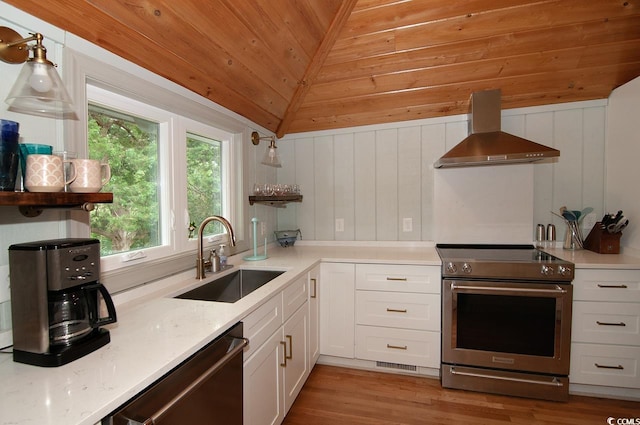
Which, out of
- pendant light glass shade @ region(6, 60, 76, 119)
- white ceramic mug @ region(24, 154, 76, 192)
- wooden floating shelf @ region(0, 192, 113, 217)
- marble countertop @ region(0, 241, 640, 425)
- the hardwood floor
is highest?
pendant light glass shade @ region(6, 60, 76, 119)

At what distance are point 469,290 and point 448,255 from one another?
0.34 meters

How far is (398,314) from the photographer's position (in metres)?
2.22

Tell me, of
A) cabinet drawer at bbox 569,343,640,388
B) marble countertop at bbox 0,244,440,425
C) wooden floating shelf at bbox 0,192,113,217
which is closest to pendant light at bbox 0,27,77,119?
wooden floating shelf at bbox 0,192,113,217

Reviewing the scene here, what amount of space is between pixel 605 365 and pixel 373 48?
8.60ft

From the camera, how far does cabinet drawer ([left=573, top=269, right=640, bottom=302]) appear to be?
186cm

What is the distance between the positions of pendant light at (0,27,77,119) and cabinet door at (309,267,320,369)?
1.65m

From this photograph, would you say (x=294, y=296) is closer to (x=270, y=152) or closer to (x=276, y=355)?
(x=276, y=355)

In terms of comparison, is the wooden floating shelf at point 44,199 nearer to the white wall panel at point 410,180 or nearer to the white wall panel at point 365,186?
the white wall panel at point 365,186

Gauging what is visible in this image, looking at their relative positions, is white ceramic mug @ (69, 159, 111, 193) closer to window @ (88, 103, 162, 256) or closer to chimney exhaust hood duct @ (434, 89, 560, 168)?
window @ (88, 103, 162, 256)

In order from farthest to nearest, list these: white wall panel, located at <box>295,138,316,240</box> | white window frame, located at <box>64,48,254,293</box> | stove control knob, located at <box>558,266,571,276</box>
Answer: white wall panel, located at <box>295,138,316,240</box>
stove control knob, located at <box>558,266,571,276</box>
white window frame, located at <box>64,48,254,293</box>

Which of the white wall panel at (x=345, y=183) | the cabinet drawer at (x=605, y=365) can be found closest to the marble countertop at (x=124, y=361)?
the white wall panel at (x=345, y=183)

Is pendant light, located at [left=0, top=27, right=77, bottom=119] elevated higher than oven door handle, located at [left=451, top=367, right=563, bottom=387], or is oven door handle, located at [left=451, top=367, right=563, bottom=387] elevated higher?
pendant light, located at [left=0, top=27, right=77, bottom=119]

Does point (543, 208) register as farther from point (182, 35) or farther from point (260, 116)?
point (182, 35)

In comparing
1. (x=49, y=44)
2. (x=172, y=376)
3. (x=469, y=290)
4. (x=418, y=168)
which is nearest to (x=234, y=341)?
(x=172, y=376)
